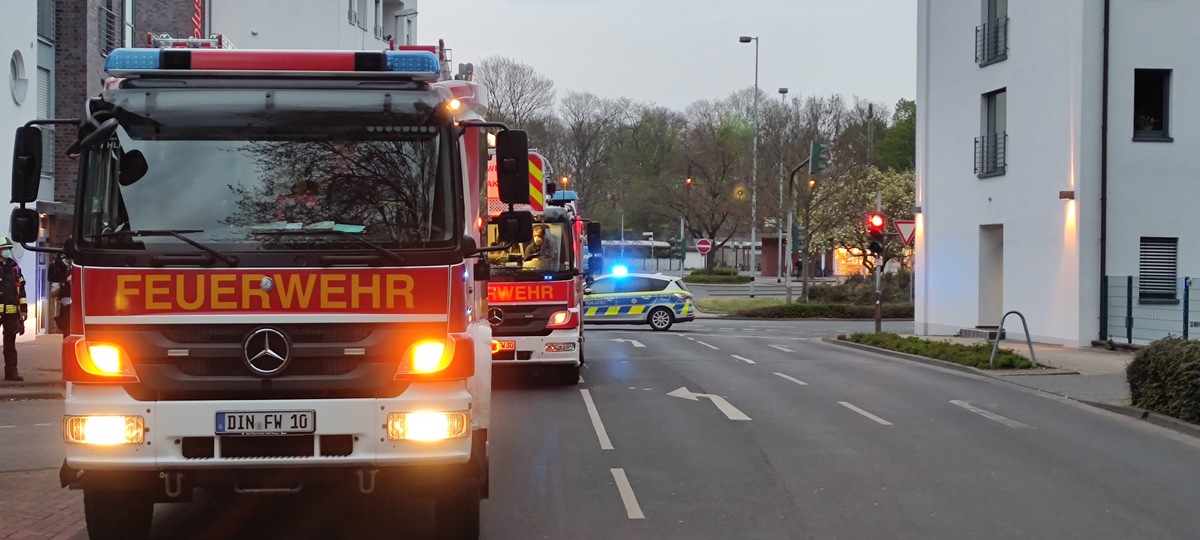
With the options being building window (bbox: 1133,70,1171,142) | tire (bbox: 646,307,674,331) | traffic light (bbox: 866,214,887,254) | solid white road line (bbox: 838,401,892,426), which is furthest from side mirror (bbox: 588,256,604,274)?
tire (bbox: 646,307,674,331)

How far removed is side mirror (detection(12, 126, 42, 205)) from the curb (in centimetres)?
1122

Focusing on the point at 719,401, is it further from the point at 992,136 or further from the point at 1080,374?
the point at 992,136

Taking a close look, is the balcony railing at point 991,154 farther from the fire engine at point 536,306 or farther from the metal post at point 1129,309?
the fire engine at point 536,306

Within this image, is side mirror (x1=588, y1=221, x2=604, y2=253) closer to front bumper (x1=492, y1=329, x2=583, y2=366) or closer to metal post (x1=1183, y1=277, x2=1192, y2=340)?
front bumper (x1=492, y1=329, x2=583, y2=366)

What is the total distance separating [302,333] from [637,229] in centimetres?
8798

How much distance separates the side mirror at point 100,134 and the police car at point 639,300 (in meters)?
26.5

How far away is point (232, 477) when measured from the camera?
5863mm

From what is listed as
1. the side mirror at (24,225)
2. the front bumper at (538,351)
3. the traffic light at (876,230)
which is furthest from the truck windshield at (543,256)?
the traffic light at (876,230)

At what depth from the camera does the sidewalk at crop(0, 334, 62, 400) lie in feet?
46.6

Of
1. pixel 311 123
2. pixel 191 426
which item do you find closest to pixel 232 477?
pixel 191 426

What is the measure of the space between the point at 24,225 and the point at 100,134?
2.48ft

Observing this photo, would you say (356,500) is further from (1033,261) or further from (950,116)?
(950,116)

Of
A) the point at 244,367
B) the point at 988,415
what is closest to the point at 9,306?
the point at 244,367

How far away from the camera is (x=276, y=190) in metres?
6.24
